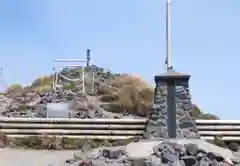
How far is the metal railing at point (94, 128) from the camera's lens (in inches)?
540

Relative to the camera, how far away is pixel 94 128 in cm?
1388

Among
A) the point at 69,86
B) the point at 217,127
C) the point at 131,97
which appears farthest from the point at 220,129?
the point at 69,86

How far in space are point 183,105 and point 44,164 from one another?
431 cm

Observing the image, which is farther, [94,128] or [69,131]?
[94,128]

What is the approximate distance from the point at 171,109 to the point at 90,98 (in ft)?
37.1

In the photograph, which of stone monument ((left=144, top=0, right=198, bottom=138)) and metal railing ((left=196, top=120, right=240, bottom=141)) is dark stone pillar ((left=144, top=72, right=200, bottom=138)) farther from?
metal railing ((left=196, top=120, right=240, bottom=141))

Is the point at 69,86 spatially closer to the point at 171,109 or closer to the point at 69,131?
the point at 69,131

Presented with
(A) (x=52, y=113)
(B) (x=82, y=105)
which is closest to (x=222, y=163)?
(A) (x=52, y=113)

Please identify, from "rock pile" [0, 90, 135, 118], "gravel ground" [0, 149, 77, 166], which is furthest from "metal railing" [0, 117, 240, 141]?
"rock pile" [0, 90, 135, 118]

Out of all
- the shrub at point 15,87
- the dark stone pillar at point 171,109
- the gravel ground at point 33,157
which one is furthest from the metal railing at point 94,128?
the shrub at point 15,87

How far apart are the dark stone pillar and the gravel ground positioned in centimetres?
246

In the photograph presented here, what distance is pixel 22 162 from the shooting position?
1134cm

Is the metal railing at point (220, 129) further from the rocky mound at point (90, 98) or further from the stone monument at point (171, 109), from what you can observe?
the rocky mound at point (90, 98)

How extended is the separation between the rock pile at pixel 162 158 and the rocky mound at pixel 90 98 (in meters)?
7.02
